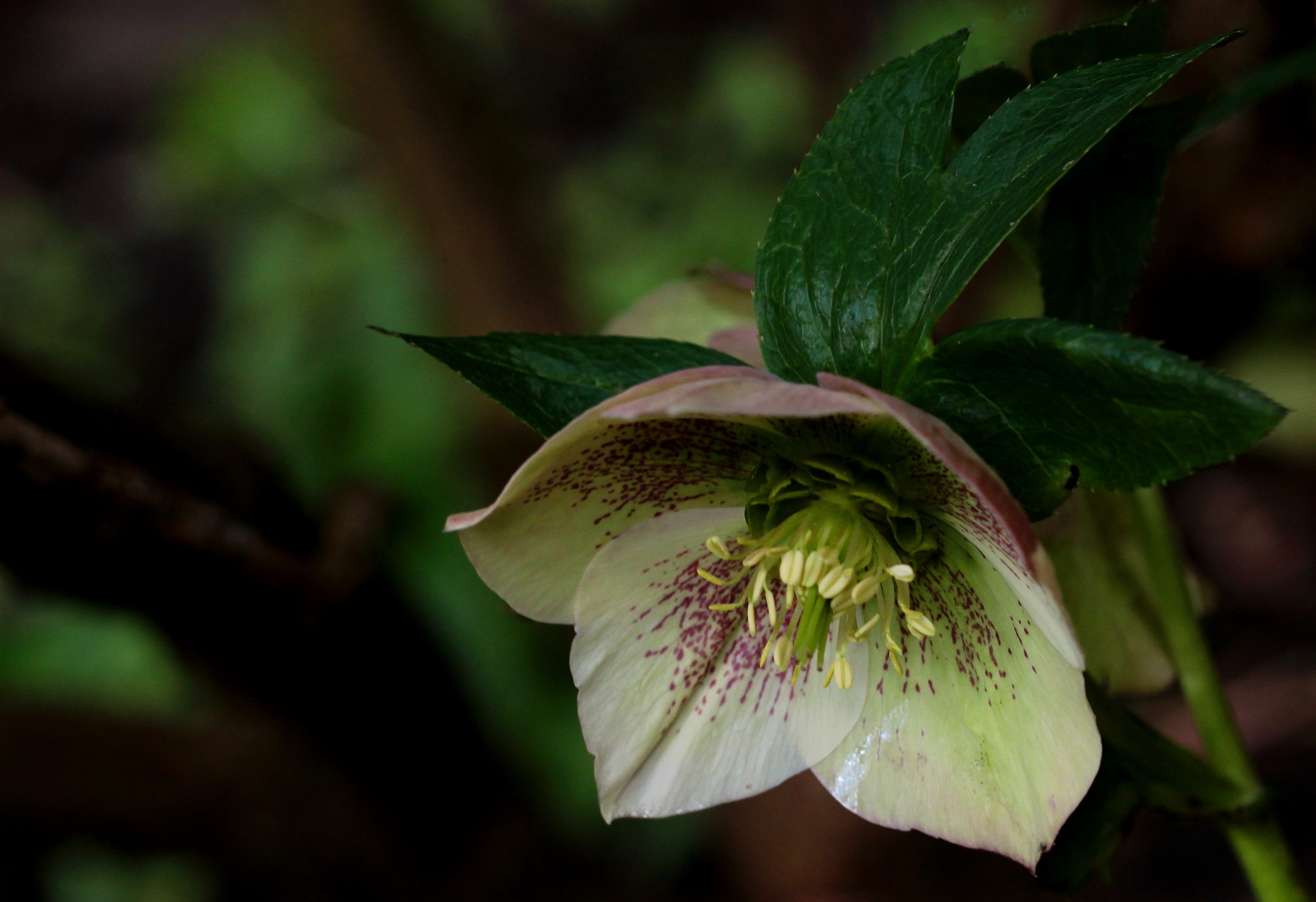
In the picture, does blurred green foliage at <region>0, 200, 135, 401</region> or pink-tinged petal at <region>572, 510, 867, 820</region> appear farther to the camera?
blurred green foliage at <region>0, 200, 135, 401</region>

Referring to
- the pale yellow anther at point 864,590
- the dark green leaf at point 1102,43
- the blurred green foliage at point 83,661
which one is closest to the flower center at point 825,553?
the pale yellow anther at point 864,590

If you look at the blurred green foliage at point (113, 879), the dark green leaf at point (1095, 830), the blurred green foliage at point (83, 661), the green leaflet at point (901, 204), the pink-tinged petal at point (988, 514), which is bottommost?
the blurred green foliage at point (113, 879)

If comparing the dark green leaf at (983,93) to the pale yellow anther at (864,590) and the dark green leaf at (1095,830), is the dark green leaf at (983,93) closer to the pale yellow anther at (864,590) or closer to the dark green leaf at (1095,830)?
the pale yellow anther at (864,590)

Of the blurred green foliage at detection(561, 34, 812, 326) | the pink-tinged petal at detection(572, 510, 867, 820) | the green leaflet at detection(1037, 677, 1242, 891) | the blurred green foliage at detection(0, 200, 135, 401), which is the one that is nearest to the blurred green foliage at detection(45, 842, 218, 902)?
the blurred green foliage at detection(0, 200, 135, 401)

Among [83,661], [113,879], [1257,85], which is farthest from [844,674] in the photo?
[113,879]

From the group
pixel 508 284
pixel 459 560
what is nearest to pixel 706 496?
pixel 459 560

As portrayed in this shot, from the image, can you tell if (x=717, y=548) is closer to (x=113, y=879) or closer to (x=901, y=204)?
(x=901, y=204)

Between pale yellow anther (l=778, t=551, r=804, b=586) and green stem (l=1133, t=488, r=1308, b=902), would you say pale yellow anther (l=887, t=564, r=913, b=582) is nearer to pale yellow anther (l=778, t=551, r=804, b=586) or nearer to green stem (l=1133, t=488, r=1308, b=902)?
pale yellow anther (l=778, t=551, r=804, b=586)
